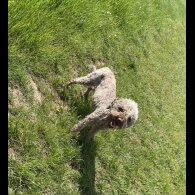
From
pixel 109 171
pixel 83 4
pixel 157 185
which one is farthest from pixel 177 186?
pixel 83 4

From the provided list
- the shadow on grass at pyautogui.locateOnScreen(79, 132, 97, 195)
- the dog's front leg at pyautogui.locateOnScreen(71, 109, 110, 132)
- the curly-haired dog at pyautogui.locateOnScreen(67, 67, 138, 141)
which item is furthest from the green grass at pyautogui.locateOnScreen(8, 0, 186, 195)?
the curly-haired dog at pyautogui.locateOnScreen(67, 67, 138, 141)

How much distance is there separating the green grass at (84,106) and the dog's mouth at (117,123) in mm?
561

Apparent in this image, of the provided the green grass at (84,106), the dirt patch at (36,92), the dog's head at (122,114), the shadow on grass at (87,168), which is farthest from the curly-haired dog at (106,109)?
the dirt patch at (36,92)

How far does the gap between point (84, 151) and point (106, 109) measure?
0.70 m

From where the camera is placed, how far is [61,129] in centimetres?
550

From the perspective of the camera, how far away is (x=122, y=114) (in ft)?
17.2

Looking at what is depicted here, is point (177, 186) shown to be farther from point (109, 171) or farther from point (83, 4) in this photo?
point (83, 4)

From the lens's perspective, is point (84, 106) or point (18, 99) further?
point (84, 106)

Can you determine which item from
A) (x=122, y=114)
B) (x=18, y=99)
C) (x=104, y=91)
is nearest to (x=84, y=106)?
(x=104, y=91)

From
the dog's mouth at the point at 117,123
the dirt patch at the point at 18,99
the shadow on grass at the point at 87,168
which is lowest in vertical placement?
the shadow on grass at the point at 87,168

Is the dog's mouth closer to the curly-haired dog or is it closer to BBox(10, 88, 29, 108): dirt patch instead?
the curly-haired dog

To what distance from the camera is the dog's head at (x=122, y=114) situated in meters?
5.25

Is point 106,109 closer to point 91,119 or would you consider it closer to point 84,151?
point 91,119

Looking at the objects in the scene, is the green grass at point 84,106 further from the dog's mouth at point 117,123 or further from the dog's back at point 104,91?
the dog's mouth at point 117,123
